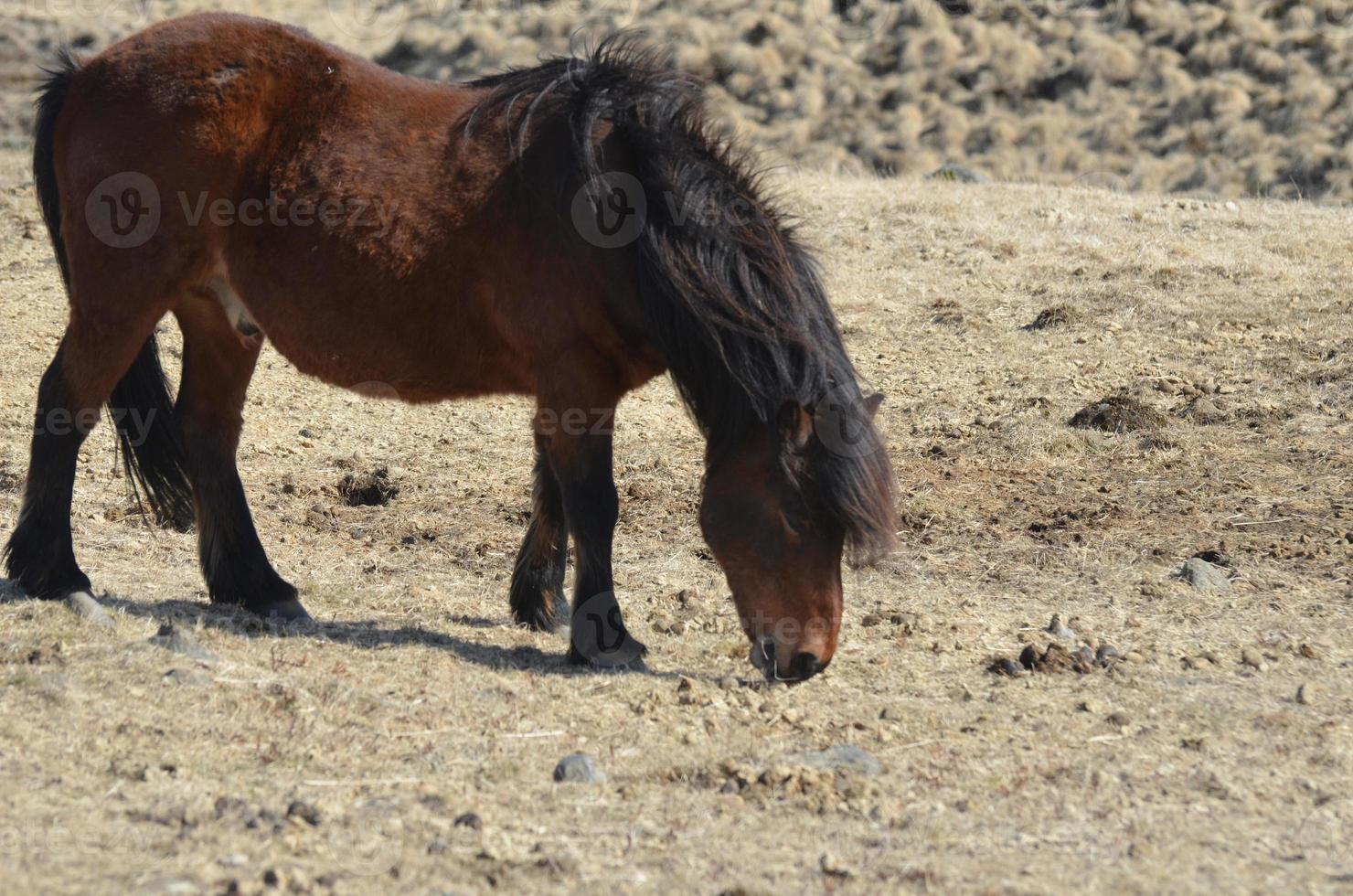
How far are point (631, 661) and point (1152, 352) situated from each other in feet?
16.8

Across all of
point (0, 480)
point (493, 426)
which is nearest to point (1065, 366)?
point (493, 426)

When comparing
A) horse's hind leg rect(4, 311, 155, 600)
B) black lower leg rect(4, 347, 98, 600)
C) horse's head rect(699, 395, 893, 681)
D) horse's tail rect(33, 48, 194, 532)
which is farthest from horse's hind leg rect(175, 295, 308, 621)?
horse's head rect(699, 395, 893, 681)

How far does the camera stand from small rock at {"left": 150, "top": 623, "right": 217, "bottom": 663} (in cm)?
455

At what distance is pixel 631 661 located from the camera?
4848mm

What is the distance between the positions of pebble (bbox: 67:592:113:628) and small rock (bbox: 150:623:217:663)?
0.20 m

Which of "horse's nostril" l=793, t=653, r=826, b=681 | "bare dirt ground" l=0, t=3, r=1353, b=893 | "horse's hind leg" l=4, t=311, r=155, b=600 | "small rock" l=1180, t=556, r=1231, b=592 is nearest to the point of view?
"bare dirt ground" l=0, t=3, r=1353, b=893

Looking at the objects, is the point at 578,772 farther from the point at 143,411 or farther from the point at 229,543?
the point at 143,411

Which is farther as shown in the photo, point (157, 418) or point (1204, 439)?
point (1204, 439)

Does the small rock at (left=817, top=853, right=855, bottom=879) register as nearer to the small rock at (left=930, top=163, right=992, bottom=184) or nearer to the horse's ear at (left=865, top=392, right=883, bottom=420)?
the horse's ear at (left=865, top=392, right=883, bottom=420)

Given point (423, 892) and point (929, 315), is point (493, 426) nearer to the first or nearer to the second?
point (929, 315)

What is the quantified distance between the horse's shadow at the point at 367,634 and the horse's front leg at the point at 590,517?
83 millimetres

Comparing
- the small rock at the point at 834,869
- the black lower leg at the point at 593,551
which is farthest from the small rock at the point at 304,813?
the black lower leg at the point at 593,551

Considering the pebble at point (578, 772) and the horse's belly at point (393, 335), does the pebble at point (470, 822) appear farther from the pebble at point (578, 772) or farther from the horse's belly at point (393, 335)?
the horse's belly at point (393, 335)

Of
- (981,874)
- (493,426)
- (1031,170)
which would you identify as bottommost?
(1031,170)
